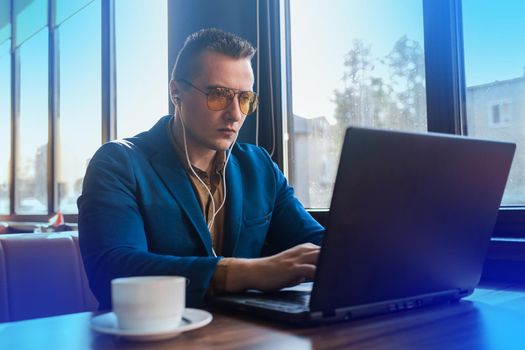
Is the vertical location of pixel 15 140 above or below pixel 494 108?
above

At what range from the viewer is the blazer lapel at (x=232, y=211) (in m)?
1.47

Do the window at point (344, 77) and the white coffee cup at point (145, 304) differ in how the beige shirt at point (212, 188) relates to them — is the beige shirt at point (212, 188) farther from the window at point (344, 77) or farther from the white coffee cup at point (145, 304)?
the white coffee cup at point (145, 304)

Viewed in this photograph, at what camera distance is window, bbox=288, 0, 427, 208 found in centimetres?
191

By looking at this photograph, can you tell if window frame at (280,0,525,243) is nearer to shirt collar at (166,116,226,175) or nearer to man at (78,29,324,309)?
man at (78,29,324,309)

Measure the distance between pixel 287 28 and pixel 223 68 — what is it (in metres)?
1.07

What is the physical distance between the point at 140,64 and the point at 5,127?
3.14m

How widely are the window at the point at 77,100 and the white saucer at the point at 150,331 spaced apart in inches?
131

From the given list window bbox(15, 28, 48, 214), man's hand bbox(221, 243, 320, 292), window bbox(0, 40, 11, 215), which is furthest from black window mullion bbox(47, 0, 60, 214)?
man's hand bbox(221, 243, 320, 292)

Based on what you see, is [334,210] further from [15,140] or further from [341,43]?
[15,140]

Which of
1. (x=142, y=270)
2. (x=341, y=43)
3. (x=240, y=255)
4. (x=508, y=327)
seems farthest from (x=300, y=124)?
(x=508, y=327)

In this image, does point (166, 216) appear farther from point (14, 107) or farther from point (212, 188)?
point (14, 107)

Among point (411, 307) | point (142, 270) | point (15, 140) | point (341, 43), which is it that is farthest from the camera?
point (15, 140)

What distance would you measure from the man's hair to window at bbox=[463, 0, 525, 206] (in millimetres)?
746

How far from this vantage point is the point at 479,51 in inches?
66.5
